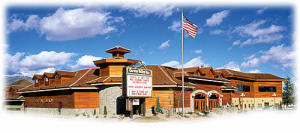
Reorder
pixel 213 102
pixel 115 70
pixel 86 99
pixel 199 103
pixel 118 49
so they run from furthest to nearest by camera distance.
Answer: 1. pixel 213 102
2. pixel 199 103
3. pixel 118 49
4. pixel 115 70
5. pixel 86 99

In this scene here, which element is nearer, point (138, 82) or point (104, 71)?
point (138, 82)

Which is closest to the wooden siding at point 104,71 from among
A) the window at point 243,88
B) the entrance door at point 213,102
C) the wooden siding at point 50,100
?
the wooden siding at point 50,100

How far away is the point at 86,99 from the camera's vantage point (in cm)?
3684

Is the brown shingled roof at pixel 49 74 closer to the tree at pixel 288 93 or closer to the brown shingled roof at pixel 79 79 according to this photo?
the brown shingled roof at pixel 79 79

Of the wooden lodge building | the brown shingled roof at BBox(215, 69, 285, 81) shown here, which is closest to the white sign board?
the wooden lodge building

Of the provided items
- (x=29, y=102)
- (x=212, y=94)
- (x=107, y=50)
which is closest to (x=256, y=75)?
(x=212, y=94)

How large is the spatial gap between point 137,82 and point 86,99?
10790mm

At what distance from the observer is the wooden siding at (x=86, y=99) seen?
36406mm

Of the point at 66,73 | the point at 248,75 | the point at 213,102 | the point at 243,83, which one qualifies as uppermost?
the point at 66,73

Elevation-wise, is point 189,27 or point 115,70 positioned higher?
point 189,27

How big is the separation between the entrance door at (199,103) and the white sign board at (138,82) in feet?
38.5

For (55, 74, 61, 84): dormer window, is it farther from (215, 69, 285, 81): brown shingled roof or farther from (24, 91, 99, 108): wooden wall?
(215, 69, 285, 81): brown shingled roof

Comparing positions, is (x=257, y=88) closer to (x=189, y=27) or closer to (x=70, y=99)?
(x=189, y=27)

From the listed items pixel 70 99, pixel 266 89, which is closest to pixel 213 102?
pixel 266 89
